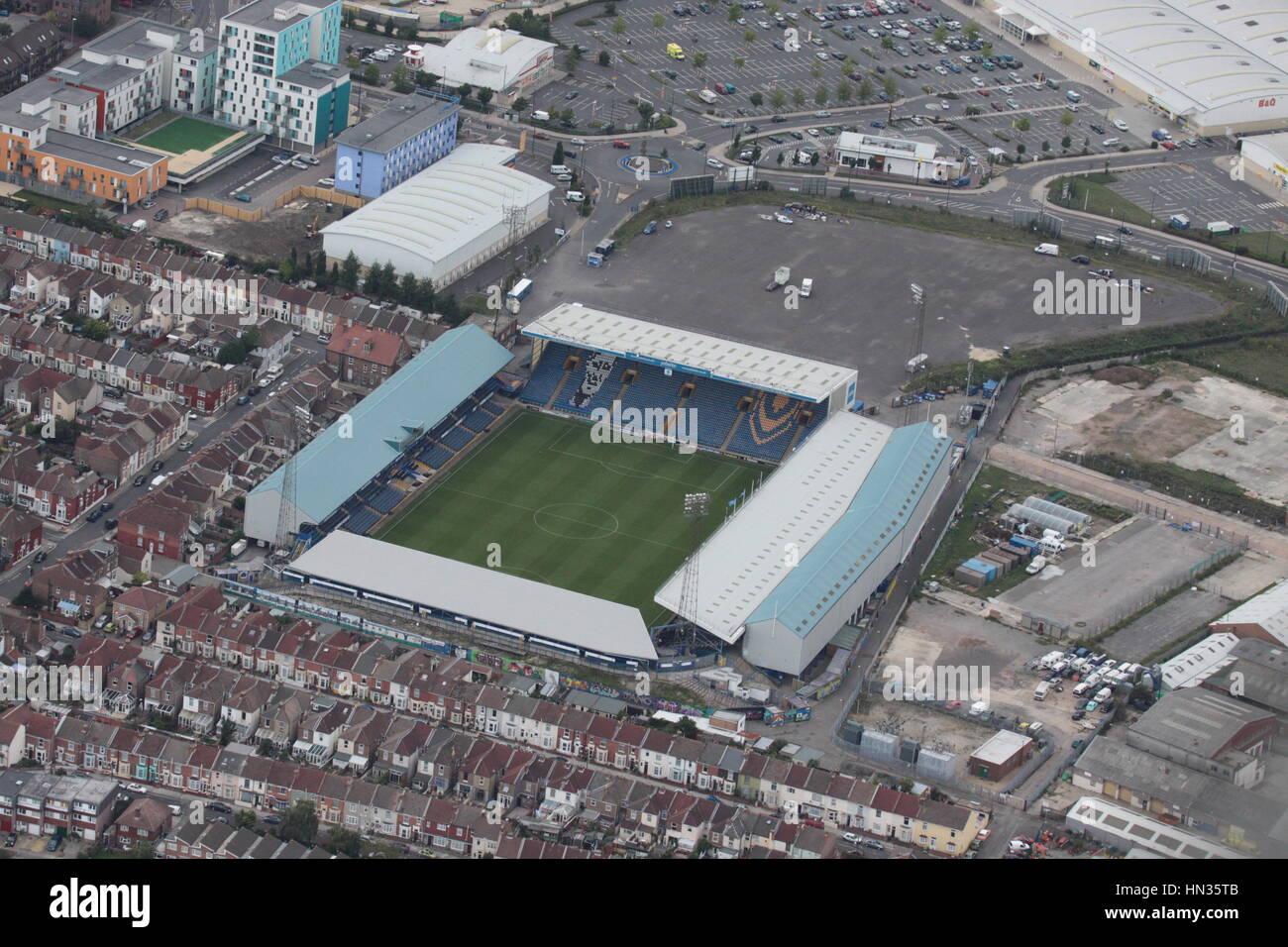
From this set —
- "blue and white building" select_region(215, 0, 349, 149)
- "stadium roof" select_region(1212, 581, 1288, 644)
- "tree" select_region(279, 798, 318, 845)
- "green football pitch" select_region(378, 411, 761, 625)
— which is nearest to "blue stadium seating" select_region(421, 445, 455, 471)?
"green football pitch" select_region(378, 411, 761, 625)

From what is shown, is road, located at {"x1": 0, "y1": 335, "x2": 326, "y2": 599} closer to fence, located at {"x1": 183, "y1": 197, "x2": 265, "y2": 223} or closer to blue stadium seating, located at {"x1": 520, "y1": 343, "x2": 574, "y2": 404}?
blue stadium seating, located at {"x1": 520, "y1": 343, "x2": 574, "y2": 404}

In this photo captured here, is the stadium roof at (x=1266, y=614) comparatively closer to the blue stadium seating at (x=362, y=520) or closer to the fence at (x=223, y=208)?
the blue stadium seating at (x=362, y=520)

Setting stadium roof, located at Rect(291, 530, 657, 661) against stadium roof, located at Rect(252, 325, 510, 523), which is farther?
stadium roof, located at Rect(252, 325, 510, 523)

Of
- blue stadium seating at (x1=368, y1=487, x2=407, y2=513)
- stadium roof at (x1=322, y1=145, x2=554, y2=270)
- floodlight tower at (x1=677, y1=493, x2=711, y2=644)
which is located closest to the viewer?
floodlight tower at (x1=677, y1=493, x2=711, y2=644)

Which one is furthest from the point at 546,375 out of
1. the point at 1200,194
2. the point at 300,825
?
the point at 1200,194

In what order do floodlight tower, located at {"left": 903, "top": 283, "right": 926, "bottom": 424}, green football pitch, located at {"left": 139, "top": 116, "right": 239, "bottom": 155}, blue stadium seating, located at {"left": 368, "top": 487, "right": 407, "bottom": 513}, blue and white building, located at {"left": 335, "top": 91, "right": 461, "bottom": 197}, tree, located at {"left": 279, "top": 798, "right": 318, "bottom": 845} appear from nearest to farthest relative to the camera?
tree, located at {"left": 279, "top": 798, "right": 318, "bottom": 845} < blue stadium seating, located at {"left": 368, "top": 487, "right": 407, "bottom": 513} < floodlight tower, located at {"left": 903, "top": 283, "right": 926, "bottom": 424} < blue and white building, located at {"left": 335, "top": 91, "right": 461, "bottom": 197} < green football pitch, located at {"left": 139, "top": 116, "right": 239, "bottom": 155}

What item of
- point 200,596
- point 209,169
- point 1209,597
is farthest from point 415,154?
point 1209,597
